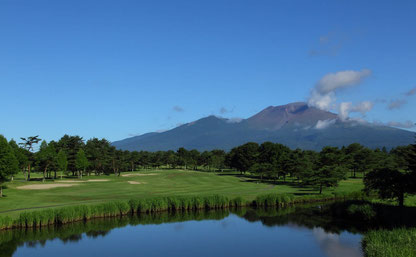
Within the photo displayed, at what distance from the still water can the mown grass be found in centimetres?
270

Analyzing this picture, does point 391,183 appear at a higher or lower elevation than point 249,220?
higher

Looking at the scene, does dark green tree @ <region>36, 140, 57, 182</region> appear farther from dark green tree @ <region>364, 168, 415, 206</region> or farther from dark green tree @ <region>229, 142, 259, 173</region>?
dark green tree @ <region>364, 168, 415, 206</region>

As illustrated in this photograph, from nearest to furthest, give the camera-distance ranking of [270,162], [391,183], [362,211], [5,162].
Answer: [362,211] → [391,183] → [5,162] → [270,162]

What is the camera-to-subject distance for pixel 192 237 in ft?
140

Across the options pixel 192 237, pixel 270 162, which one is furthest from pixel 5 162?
pixel 270 162

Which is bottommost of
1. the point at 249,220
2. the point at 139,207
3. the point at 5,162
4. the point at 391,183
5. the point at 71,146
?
the point at 249,220

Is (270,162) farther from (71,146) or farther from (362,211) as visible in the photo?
(71,146)

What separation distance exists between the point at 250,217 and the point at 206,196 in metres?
10.5

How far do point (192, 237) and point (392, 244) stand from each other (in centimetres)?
2254

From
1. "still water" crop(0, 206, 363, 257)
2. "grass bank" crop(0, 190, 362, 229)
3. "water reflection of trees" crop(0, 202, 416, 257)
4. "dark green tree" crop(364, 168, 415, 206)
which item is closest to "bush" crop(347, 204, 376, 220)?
"water reflection of trees" crop(0, 202, 416, 257)

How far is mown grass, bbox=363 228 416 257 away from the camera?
28359 mm

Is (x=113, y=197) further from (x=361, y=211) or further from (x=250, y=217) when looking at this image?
(x=361, y=211)

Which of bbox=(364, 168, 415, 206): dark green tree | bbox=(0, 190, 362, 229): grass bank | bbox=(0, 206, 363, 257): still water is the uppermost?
bbox=(364, 168, 415, 206): dark green tree

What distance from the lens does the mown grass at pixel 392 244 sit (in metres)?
28.4
